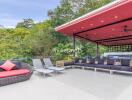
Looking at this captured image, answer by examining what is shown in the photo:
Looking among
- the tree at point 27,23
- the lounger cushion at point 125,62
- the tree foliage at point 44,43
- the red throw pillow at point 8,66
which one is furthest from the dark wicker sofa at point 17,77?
the tree at point 27,23

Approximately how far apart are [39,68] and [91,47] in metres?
8.91

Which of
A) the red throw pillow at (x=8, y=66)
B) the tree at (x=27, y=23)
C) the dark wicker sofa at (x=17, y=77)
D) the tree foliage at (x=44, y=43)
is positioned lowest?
the dark wicker sofa at (x=17, y=77)

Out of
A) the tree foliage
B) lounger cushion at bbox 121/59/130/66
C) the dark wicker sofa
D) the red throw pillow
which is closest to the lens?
the dark wicker sofa

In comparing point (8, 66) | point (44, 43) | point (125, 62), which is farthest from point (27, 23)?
point (125, 62)

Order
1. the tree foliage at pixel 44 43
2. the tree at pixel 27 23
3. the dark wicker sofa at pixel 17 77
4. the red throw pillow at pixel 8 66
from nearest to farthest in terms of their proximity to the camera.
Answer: the dark wicker sofa at pixel 17 77
the red throw pillow at pixel 8 66
the tree foliage at pixel 44 43
the tree at pixel 27 23

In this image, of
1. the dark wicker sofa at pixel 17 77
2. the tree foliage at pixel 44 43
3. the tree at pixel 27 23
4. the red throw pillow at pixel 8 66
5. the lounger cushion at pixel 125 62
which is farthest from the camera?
the tree at pixel 27 23

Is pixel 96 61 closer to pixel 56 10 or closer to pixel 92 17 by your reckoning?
pixel 92 17

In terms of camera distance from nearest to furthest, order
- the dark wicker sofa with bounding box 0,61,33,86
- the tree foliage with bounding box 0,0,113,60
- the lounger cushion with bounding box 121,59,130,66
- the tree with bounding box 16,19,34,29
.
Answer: the dark wicker sofa with bounding box 0,61,33,86, the lounger cushion with bounding box 121,59,130,66, the tree foliage with bounding box 0,0,113,60, the tree with bounding box 16,19,34,29

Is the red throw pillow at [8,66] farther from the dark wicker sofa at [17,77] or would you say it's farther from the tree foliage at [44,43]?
the tree foliage at [44,43]

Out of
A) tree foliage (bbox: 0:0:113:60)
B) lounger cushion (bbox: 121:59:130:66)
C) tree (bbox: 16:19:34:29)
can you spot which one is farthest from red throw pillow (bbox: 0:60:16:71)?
tree (bbox: 16:19:34:29)

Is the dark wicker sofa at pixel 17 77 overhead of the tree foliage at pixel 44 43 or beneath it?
beneath

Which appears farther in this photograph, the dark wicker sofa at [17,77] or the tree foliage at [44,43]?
the tree foliage at [44,43]

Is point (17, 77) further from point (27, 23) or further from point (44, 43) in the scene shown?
point (27, 23)

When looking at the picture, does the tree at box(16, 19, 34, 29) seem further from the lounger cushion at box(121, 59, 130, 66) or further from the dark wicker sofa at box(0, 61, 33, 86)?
the lounger cushion at box(121, 59, 130, 66)
